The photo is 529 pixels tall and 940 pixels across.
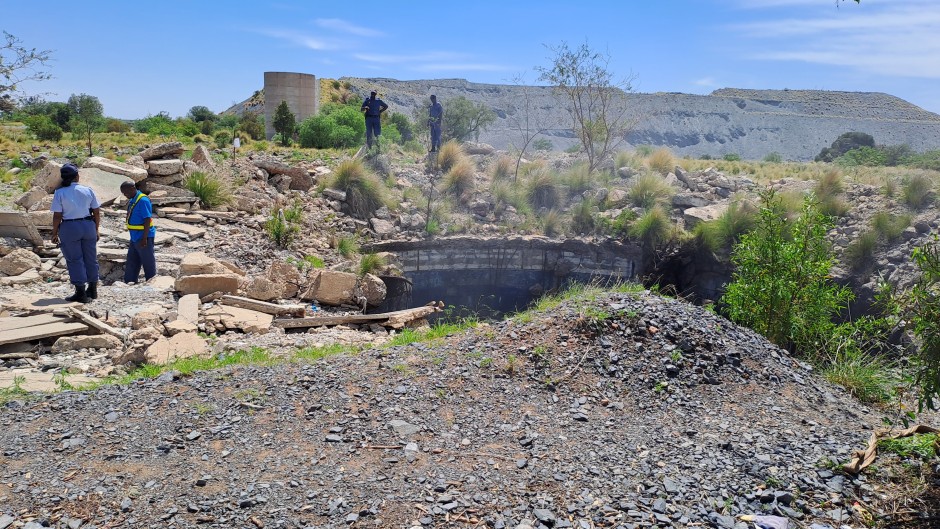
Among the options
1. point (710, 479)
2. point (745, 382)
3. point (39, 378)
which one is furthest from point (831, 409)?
point (39, 378)

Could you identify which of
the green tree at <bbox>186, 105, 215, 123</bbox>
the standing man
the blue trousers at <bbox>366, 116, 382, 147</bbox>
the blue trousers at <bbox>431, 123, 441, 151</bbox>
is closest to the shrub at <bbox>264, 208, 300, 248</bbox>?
the blue trousers at <bbox>366, 116, 382, 147</bbox>

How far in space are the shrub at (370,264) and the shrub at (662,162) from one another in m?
10.3

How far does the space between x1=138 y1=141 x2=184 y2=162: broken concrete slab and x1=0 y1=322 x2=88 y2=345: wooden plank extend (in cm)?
683

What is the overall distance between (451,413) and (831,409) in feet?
9.93

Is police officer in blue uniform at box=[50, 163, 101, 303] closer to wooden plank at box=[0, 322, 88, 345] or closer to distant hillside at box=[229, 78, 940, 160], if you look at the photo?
wooden plank at box=[0, 322, 88, 345]

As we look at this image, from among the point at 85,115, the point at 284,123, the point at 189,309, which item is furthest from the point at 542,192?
the point at 85,115

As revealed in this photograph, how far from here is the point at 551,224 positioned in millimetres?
15836

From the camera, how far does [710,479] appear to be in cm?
378

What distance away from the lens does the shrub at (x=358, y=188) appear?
15039mm

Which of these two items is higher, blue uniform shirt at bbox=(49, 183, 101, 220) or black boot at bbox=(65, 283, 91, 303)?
blue uniform shirt at bbox=(49, 183, 101, 220)

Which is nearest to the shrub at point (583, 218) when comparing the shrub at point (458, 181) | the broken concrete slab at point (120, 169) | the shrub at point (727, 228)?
the shrub at point (727, 228)

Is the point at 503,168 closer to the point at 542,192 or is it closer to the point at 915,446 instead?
the point at 542,192

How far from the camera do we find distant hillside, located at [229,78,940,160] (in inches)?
2056

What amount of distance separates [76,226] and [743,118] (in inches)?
2389
